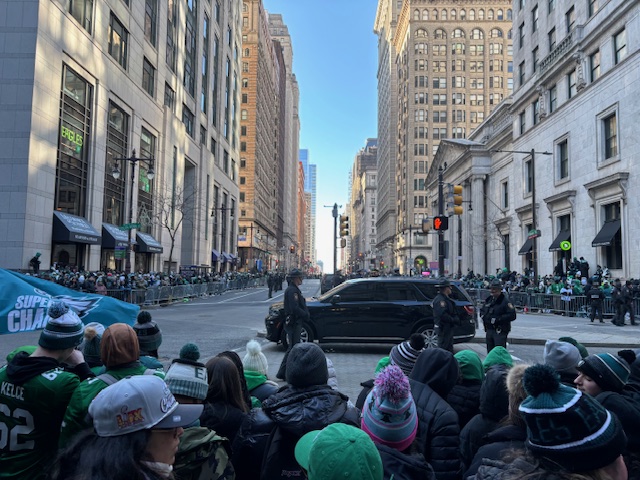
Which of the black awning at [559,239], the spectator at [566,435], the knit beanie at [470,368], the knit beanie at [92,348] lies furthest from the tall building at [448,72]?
the spectator at [566,435]

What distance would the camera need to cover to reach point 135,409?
6.28 feet

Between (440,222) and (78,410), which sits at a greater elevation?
(440,222)

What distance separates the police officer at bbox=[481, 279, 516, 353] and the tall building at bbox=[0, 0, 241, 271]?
19.8m

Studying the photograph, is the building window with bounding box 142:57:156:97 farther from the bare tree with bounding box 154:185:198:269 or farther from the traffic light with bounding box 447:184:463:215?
the traffic light with bounding box 447:184:463:215

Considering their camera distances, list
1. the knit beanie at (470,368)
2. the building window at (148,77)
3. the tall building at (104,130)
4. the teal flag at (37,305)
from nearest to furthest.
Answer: the knit beanie at (470,368), the teal flag at (37,305), the tall building at (104,130), the building window at (148,77)

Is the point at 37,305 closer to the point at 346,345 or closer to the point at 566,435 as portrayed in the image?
the point at 566,435

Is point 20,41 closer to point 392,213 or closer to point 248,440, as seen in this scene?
point 248,440

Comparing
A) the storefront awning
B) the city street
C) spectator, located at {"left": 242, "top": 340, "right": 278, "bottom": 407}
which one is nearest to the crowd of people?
spectator, located at {"left": 242, "top": 340, "right": 278, "bottom": 407}

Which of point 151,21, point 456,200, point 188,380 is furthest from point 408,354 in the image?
point 151,21

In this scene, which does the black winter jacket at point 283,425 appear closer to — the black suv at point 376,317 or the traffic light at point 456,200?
the black suv at point 376,317

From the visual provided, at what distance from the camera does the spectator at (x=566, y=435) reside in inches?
73.0

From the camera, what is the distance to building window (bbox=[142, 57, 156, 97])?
37912mm

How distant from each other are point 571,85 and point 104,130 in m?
32.4

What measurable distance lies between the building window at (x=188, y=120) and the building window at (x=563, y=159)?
35.0m
